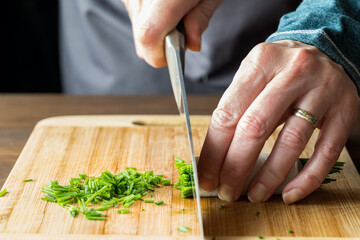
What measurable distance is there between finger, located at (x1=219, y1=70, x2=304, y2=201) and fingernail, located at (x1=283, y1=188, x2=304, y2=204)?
13cm

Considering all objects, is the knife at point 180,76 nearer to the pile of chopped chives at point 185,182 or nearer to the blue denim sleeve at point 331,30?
the pile of chopped chives at point 185,182

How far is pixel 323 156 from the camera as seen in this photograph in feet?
4.45

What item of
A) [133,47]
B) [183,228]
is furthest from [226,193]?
[133,47]

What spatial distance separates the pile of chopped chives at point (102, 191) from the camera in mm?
1353

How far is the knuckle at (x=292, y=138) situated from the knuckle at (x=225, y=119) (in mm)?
130

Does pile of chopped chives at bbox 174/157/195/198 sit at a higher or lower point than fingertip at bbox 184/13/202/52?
lower

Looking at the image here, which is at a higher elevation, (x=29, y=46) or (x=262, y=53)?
(x=262, y=53)

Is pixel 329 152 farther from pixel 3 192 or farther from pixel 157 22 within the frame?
pixel 3 192

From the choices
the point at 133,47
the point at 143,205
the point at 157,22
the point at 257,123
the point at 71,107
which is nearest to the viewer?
the point at 257,123

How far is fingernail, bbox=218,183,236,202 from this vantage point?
1.36 meters

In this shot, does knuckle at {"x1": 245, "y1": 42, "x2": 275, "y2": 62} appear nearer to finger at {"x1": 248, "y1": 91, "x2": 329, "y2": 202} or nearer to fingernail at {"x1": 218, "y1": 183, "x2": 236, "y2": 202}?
finger at {"x1": 248, "y1": 91, "x2": 329, "y2": 202}

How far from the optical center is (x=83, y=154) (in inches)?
66.4

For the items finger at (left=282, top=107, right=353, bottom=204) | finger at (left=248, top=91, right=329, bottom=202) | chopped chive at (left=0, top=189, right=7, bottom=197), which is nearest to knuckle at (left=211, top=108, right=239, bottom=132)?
finger at (left=248, top=91, right=329, bottom=202)

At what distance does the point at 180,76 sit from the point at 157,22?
339 mm
